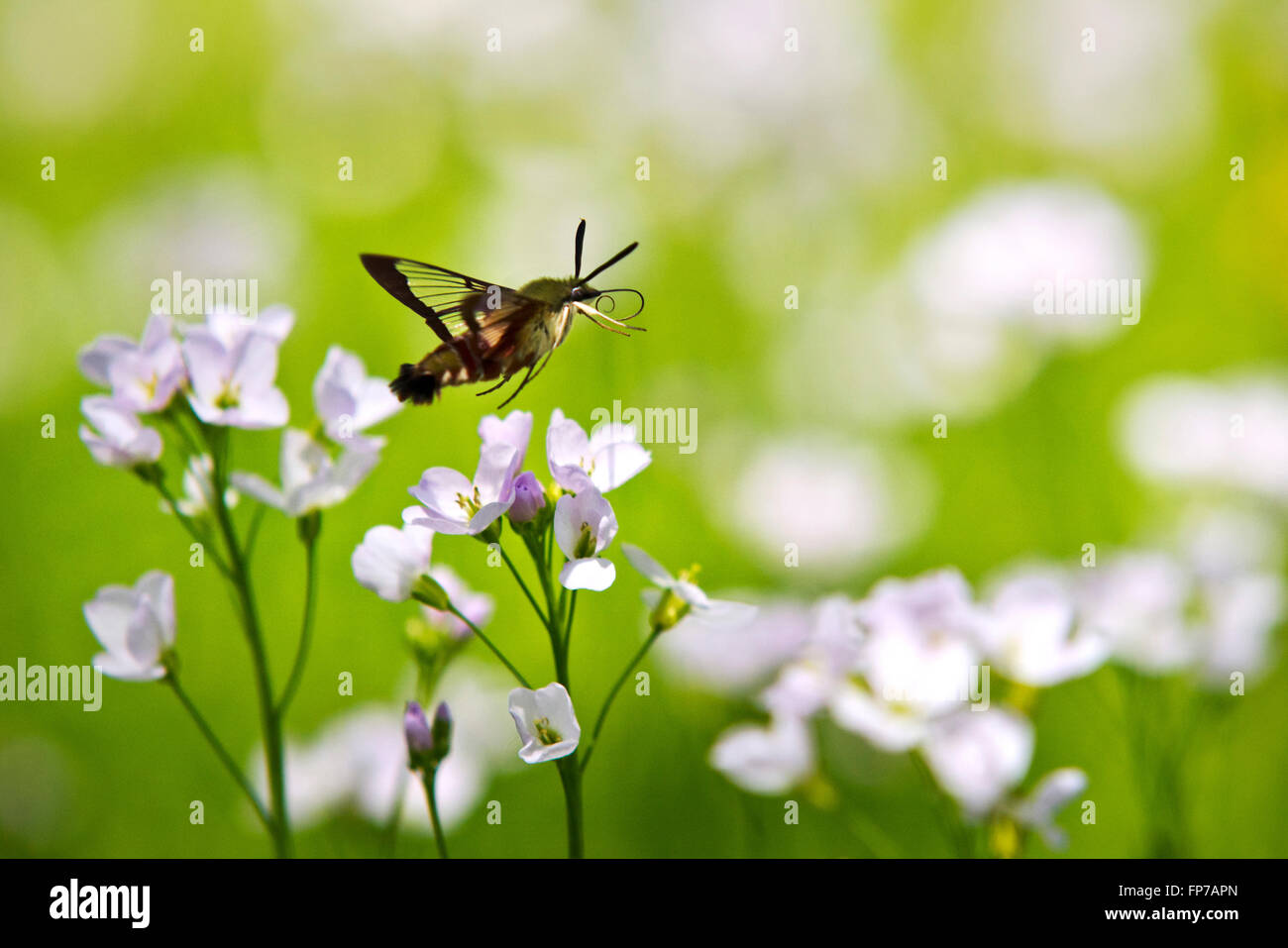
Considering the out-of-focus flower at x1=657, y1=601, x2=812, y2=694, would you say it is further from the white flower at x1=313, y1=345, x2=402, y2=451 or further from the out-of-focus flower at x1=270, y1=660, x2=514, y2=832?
the white flower at x1=313, y1=345, x2=402, y2=451

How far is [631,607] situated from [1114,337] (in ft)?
6.52

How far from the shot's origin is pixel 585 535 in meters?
1.18

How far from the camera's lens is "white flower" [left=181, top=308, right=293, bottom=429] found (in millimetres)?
1323

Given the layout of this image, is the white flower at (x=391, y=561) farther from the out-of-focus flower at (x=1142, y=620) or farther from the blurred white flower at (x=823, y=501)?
the blurred white flower at (x=823, y=501)

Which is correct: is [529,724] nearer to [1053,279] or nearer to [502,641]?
[502,641]

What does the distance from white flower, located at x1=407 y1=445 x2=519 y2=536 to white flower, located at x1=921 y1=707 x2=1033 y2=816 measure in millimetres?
615

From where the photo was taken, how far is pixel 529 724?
3.77 ft

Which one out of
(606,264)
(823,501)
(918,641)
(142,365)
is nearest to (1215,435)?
(823,501)

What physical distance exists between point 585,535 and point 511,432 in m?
0.14

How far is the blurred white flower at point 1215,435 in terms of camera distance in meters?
2.61

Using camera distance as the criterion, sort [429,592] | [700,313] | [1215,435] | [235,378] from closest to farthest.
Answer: [429,592], [235,378], [1215,435], [700,313]

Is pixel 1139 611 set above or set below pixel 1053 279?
below

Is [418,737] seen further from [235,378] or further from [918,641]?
[918,641]
